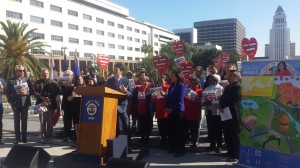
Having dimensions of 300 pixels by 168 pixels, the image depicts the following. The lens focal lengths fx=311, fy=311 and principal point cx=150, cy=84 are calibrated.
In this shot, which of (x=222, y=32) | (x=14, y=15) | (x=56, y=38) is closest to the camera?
(x=14, y=15)

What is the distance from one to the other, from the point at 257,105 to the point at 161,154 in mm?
2685

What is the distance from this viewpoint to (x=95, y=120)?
5.92m

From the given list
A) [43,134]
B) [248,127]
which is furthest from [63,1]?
[248,127]

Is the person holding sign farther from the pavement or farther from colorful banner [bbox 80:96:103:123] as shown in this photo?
colorful banner [bbox 80:96:103:123]

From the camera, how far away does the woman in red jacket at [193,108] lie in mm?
7894

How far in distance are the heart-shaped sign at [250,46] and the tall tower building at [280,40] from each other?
35.6m

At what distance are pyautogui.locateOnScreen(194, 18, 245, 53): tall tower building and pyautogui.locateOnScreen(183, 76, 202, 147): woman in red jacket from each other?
137 meters

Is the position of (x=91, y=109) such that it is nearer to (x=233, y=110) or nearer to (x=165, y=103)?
(x=165, y=103)

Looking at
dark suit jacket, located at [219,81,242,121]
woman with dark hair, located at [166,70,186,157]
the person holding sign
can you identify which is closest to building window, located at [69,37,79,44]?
woman with dark hair, located at [166,70,186,157]

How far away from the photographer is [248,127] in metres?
6.16

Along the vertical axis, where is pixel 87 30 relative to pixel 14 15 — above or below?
above

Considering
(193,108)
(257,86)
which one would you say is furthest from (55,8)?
(257,86)

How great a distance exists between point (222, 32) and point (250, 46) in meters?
143

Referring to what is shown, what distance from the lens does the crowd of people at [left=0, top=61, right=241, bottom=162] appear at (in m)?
6.90
